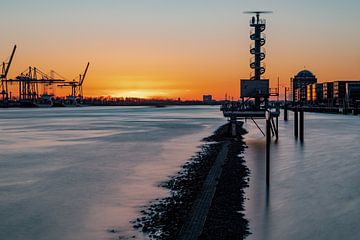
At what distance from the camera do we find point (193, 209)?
1141 centimetres

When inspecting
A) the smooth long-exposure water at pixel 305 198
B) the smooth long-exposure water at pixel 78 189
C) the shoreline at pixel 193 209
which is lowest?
the smooth long-exposure water at pixel 305 198

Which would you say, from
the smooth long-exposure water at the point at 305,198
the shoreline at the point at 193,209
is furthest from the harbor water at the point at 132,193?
the shoreline at the point at 193,209

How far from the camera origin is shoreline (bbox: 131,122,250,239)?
974cm

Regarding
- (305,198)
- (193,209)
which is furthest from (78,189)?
(305,198)

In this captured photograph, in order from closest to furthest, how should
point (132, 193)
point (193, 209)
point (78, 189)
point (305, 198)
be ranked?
point (193, 209) < point (305, 198) < point (132, 193) < point (78, 189)

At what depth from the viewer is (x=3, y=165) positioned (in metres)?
21.2

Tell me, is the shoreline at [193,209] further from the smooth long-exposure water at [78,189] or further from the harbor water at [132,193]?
the smooth long-exposure water at [78,189]

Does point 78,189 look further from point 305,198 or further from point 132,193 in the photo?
point 305,198

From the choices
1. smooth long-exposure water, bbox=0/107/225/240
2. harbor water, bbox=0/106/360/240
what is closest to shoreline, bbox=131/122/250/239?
harbor water, bbox=0/106/360/240

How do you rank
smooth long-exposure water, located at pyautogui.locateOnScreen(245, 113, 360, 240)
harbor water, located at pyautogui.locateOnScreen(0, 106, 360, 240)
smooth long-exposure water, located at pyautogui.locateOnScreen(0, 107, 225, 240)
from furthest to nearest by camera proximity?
smooth long-exposure water, located at pyautogui.locateOnScreen(0, 107, 225, 240)
harbor water, located at pyautogui.locateOnScreen(0, 106, 360, 240)
smooth long-exposure water, located at pyautogui.locateOnScreen(245, 113, 360, 240)

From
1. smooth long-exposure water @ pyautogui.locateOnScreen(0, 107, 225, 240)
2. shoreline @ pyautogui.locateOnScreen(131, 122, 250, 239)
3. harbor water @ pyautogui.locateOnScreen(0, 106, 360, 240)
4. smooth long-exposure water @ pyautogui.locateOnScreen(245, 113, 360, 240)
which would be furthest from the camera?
smooth long-exposure water @ pyautogui.locateOnScreen(0, 107, 225, 240)

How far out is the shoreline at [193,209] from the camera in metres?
9.74

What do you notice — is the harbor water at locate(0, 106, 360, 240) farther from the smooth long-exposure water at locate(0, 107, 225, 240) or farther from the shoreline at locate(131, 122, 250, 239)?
the shoreline at locate(131, 122, 250, 239)

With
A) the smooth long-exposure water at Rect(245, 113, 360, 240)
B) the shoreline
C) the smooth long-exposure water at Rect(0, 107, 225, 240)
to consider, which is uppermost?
the shoreline
